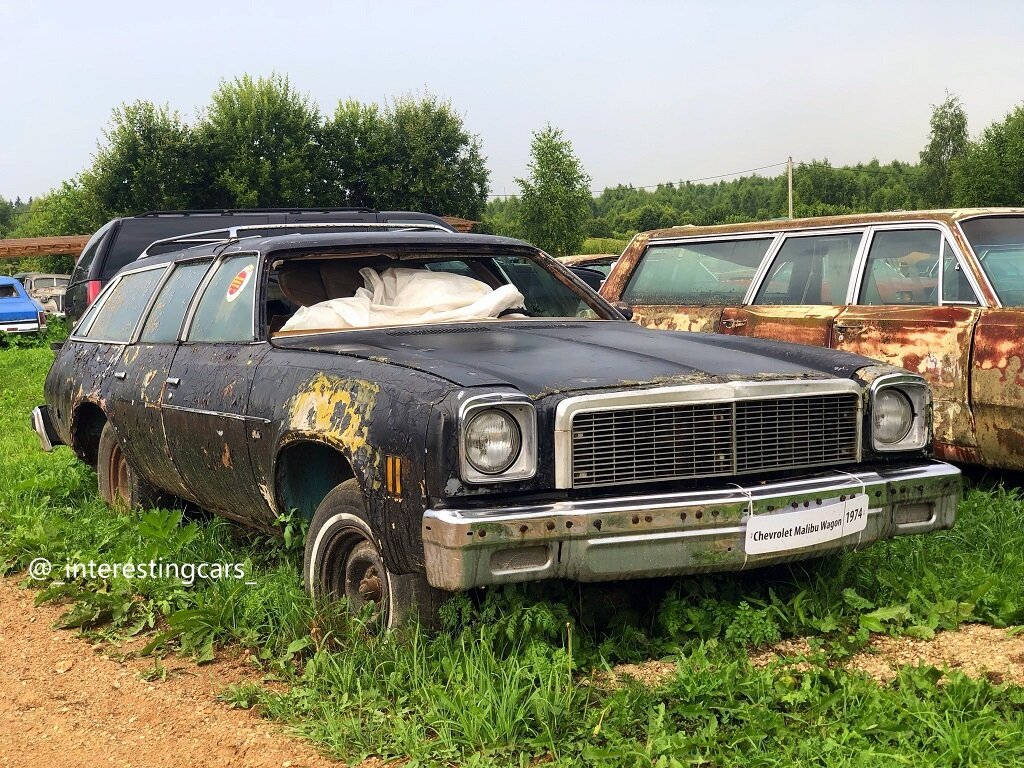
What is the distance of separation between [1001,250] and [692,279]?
209cm

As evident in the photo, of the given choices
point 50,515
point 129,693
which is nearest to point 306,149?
point 50,515

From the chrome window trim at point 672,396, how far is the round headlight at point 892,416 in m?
0.12

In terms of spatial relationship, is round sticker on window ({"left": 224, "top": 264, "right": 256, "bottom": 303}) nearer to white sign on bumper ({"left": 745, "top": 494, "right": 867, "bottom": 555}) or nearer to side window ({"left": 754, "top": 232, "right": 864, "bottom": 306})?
white sign on bumper ({"left": 745, "top": 494, "right": 867, "bottom": 555})

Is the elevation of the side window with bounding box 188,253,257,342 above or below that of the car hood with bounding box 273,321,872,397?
above

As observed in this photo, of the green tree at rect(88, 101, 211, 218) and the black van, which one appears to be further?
the green tree at rect(88, 101, 211, 218)

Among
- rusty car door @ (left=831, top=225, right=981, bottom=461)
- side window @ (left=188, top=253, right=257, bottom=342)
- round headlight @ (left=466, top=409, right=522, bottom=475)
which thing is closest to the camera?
round headlight @ (left=466, top=409, right=522, bottom=475)

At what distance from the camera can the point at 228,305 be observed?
505cm

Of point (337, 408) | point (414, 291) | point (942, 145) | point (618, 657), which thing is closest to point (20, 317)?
point (414, 291)

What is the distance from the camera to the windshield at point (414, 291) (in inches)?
194

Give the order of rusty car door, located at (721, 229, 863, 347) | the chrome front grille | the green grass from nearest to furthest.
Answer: the green grass, the chrome front grille, rusty car door, located at (721, 229, 863, 347)

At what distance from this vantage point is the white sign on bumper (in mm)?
3631

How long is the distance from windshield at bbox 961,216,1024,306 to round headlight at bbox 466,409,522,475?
3.68 m

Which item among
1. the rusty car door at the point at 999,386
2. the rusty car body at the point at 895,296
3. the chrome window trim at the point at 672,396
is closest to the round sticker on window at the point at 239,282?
the chrome window trim at the point at 672,396

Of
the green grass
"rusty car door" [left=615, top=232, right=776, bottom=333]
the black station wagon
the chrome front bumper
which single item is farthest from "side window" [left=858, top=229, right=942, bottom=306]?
the chrome front bumper
